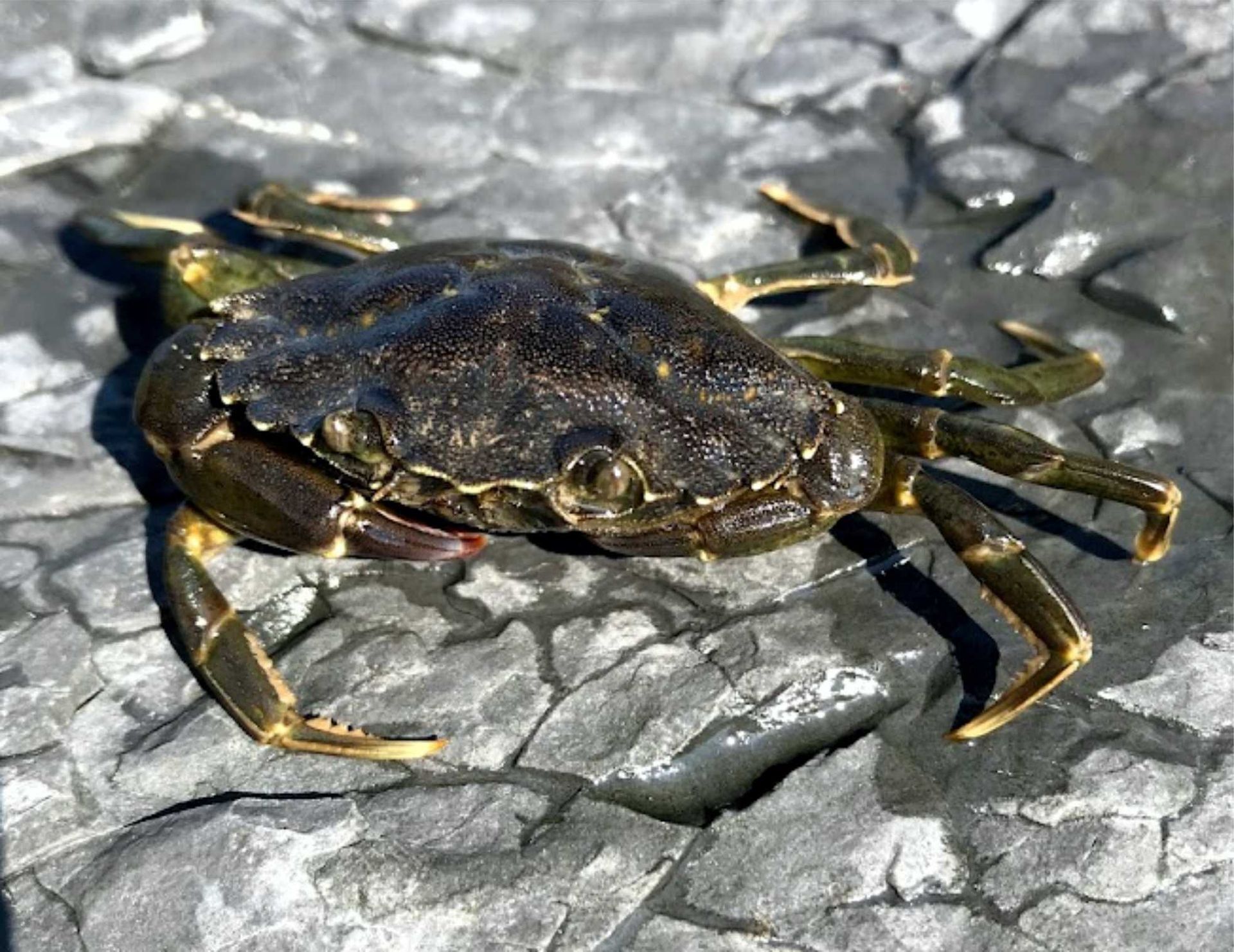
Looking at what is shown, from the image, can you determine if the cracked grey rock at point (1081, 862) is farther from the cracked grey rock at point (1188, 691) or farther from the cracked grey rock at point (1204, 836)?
the cracked grey rock at point (1188, 691)

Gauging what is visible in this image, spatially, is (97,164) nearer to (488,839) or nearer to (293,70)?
(293,70)

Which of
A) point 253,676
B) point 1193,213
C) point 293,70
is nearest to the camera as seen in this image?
point 253,676

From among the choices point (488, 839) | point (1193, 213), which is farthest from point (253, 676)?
point (1193, 213)

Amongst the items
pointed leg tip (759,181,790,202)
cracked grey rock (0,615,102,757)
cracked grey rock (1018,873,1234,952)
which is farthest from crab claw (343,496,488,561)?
pointed leg tip (759,181,790,202)

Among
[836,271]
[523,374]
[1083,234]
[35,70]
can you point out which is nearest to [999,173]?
[1083,234]

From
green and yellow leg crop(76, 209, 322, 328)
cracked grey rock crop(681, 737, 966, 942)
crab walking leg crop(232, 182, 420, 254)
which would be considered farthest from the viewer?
crab walking leg crop(232, 182, 420, 254)

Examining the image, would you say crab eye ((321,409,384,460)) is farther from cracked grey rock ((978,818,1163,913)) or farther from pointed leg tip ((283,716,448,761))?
cracked grey rock ((978,818,1163,913))

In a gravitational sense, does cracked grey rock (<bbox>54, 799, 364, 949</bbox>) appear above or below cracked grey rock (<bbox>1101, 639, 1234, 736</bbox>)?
below

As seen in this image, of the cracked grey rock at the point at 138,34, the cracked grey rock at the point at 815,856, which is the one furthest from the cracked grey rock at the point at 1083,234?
the cracked grey rock at the point at 138,34
